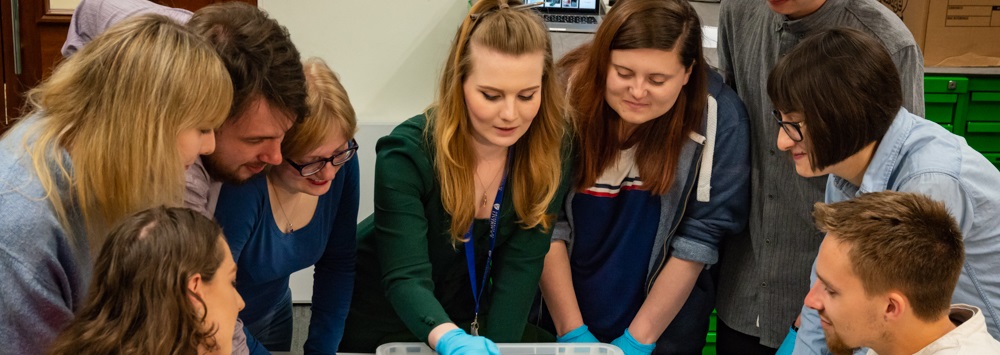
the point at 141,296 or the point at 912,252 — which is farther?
the point at 912,252

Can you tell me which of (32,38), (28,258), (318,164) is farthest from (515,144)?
(32,38)

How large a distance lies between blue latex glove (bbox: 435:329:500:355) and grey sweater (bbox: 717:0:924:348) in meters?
0.71

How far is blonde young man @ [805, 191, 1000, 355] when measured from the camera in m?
1.39

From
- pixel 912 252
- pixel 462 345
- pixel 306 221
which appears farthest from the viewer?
pixel 306 221

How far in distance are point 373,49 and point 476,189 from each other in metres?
1.84

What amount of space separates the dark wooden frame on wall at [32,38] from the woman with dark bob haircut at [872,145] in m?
2.29

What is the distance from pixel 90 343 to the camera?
44.5 inches

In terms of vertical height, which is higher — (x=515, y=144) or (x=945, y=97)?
(x=515, y=144)

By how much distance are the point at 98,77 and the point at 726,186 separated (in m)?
1.22

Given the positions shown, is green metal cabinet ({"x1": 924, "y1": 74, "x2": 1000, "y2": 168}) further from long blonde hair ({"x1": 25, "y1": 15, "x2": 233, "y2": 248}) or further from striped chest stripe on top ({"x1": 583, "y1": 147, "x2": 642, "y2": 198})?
long blonde hair ({"x1": 25, "y1": 15, "x2": 233, "y2": 248})

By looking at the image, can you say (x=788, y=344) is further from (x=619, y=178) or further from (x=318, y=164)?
(x=318, y=164)

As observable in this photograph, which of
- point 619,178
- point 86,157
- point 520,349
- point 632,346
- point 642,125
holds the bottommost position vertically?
point 632,346

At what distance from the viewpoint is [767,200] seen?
6.44 ft

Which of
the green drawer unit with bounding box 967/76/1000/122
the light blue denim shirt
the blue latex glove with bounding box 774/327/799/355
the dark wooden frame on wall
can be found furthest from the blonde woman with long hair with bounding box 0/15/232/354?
the green drawer unit with bounding box 967/76/1000/122
